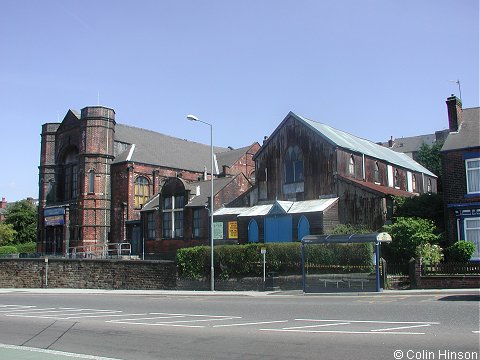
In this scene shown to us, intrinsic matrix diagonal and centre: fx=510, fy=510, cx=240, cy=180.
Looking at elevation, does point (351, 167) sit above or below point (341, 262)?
above

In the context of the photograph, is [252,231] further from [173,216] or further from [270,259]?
[173,216]

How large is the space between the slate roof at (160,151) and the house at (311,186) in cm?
1781

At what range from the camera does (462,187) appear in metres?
27.4

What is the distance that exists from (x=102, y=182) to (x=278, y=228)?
24556mm

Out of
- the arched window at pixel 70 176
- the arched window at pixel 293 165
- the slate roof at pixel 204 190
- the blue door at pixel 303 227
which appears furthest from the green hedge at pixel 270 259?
the arched window at pixel 70 176

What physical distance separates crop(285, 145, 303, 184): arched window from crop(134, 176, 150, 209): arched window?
65.2ft

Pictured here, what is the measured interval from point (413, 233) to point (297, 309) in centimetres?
1146

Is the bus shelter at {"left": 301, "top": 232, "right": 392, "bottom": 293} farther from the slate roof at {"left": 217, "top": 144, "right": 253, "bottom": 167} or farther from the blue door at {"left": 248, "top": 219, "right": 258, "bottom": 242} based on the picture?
the slate roof at {"left": 217, "top": 144, "right": 253, "bottom": 167}

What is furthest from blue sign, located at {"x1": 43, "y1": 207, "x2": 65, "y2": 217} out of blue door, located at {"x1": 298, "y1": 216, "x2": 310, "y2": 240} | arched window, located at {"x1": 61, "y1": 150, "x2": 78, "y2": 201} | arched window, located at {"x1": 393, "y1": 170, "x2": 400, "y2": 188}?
arched window, located at {"x1": 393, "y1": 170, "x2": 400, "y2": 188}

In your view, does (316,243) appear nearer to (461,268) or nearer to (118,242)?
(461,268)

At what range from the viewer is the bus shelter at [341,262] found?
2422 centimetres

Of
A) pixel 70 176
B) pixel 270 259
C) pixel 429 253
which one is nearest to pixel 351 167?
pixel 270 259

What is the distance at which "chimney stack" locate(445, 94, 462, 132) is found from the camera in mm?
29928

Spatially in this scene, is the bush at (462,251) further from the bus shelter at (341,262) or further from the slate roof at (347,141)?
the slate roof at (347,141)
